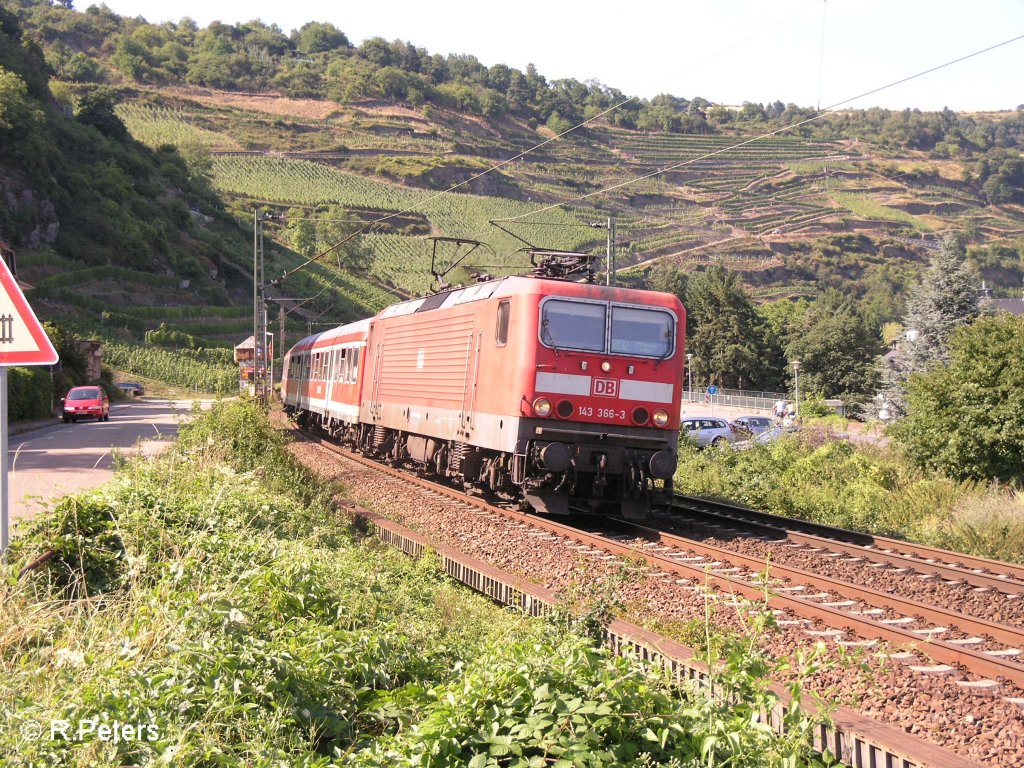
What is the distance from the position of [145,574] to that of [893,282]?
153m

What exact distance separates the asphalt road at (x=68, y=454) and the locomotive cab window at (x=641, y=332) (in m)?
6.62

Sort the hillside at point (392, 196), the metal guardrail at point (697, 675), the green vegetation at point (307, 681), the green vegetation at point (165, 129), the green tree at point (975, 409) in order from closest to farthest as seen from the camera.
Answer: the green vegetation at point (307, 681), the metal guardrail at point (697, 675), the green tree at point (975, 409), the hillside at point (392, 196), the green vegetation at point (165, 129)

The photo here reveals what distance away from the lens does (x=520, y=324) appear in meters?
13.4

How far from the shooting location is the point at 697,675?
17.1ft

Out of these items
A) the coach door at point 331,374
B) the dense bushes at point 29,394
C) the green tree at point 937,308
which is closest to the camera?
the coach door at point 331,374

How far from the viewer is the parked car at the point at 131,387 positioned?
2298 inches

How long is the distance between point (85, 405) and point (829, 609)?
33.1 m

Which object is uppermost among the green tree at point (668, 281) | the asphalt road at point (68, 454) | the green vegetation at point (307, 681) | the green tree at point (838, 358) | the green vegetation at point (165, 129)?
the green vegetation at point (165, 129)

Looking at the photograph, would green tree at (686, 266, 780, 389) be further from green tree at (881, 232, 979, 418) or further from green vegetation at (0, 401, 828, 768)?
green vegetation at (0, 401, 828, 768)

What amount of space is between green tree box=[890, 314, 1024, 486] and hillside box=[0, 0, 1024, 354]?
50.1 metres

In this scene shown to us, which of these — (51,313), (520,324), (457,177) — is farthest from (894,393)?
(457,177)

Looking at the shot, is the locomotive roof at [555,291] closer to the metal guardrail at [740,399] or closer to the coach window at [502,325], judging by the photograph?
the coach window at [502,325]

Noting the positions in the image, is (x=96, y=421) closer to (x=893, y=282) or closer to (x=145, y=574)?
(x=145, y=574)

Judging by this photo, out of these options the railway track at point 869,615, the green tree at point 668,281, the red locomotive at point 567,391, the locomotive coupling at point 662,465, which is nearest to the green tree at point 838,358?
the green tree at point 668,281
